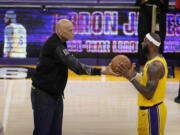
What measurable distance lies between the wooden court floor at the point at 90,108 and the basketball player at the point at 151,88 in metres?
1.85

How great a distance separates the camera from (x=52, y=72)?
4.15m

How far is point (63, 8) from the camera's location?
1009 cm

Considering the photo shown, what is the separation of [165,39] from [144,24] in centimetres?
107

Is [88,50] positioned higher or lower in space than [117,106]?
higher

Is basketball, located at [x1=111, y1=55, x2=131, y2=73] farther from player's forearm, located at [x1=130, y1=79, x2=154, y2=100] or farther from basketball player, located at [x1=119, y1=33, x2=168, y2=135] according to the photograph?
player's forearm, located at [x1=130, y1=79, x2=154, y2=100]

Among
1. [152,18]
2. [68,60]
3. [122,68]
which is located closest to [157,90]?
[122,68]

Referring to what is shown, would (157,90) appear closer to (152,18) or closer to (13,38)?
(152,18)

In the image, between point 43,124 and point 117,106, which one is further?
point 117,106

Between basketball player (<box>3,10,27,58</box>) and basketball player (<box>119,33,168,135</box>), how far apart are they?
6730 millimetres

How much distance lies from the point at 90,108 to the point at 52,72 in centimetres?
276

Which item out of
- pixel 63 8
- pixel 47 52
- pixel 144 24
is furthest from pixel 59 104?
pixel 63 8

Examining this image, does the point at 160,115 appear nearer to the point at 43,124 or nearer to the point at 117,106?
the point at 43,124

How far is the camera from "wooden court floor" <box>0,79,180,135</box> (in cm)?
582

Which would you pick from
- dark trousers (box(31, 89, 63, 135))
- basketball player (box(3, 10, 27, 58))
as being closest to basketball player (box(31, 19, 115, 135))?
dark trousers (box(31, 89, 63, 135))
